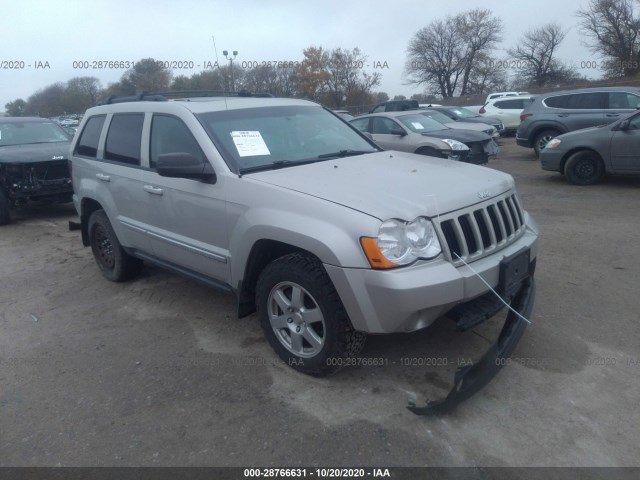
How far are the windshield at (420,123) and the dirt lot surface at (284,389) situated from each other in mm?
6412

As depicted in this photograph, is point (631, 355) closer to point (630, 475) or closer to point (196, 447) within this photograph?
point (630, 475)

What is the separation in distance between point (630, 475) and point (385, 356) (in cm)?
157

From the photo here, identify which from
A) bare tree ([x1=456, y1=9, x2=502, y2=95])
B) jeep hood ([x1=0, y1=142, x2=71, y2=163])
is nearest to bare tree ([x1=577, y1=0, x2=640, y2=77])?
bare tree ([x1=456, y1=9, x2=502, y2=95])

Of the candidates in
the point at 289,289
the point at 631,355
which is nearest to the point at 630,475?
the point at 631,355

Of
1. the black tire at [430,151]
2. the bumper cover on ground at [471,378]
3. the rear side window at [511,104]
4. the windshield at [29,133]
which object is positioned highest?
the rear side window at [511,104]

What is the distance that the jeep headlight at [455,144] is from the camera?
10188 mm

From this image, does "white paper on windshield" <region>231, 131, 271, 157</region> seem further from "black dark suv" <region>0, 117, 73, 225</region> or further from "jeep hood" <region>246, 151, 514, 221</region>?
"black dark suv" <region>0, 117, 73, 225</region>

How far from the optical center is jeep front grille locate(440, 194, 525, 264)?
3.08m

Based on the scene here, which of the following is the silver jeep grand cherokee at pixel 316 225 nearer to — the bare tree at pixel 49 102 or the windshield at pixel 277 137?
the windshield at pixel 277 137

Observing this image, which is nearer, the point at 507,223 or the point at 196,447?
the point at 196,447

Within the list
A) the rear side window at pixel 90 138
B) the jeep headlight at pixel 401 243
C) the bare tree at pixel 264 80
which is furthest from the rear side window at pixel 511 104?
the jeep headlight at pixel 401 243

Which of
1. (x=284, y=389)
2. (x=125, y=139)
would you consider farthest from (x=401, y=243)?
(x=125, y=139)

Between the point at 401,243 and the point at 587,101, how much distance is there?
11.2 metres

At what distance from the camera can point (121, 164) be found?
477 centimetres
